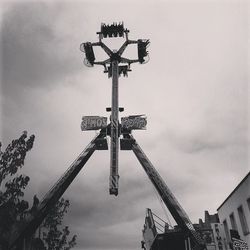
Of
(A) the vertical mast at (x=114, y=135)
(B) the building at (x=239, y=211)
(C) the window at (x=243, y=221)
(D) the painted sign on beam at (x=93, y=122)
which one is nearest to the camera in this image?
(B) the building at (x=239, y=211)

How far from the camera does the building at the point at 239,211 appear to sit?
57.0 ft

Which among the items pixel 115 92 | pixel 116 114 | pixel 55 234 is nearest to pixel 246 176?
pixel 116 114

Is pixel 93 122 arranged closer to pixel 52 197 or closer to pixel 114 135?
pixel 114 135

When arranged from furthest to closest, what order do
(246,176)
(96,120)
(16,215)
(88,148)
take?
(16,215)
(96,120)
(88,148)
(246,176)

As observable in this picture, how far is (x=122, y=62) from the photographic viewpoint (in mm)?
26484

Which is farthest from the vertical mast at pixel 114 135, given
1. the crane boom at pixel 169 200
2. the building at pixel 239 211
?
the building at pixel 239 211

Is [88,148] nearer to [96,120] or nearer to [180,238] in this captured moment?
[96,120]

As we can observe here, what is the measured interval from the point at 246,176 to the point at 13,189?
18.1 meters

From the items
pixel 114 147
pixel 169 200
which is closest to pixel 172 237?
pixel 169 200

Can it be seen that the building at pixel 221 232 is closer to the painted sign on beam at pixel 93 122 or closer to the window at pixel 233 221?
the window at pixel 233 221

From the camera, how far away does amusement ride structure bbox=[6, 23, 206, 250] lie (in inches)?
682

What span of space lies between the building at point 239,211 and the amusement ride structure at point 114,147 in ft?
12.0

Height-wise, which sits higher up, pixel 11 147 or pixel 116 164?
pixel 11 147

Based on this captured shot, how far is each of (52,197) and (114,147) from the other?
17.4 ft
